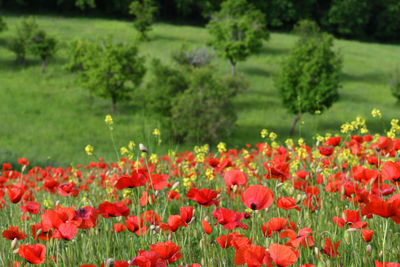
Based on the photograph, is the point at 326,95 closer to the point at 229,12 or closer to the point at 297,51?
the point at 297,51

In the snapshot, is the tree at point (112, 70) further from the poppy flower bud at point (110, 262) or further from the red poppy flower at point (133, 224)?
the poppy flower bud at point (110, 262)

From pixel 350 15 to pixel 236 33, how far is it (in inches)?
1353

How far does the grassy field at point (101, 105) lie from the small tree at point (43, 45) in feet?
4.99

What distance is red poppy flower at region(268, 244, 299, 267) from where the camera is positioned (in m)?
1.40

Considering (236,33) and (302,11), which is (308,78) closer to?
(236,33)

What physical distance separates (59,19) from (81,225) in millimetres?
54190

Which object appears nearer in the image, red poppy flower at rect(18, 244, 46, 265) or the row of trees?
red poppy flower at rect(18, 244, 46, 265)

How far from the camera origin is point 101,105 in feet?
95.9

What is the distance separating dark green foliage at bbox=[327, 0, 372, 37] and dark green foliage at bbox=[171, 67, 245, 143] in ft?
146

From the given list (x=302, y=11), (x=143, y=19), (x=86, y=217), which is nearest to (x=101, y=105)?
(x=143, y=19)

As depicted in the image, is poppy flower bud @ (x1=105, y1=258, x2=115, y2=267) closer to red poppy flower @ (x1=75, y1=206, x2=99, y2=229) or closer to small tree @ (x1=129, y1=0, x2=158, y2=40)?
red poppy flower @ (x1=75, y1=206, x2=99, y2=229)

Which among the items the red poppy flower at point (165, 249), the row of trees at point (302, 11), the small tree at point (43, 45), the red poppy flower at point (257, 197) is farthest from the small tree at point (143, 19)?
the red poppy flower at point (165, 249)

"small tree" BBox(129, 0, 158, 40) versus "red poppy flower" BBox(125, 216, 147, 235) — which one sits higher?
"small tree" BBox(129, 0, 158, 40)

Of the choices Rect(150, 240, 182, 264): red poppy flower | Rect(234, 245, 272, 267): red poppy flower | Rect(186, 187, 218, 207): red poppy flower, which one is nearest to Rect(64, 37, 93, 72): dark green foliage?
Rect(186, 187, 218, 207): red poppy flower
